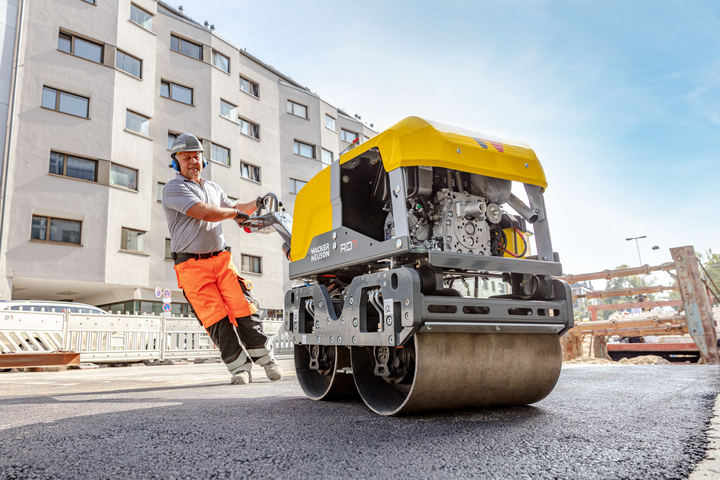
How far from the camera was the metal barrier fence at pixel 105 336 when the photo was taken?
1135cm

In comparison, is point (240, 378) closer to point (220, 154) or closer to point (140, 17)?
point (220, 154)

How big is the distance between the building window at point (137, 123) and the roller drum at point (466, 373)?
807 inches

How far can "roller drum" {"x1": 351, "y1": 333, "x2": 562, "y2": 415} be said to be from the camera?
2.74 m

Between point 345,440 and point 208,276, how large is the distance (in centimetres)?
278

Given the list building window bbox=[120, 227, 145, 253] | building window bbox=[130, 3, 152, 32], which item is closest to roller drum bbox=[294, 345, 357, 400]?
building window bbox=[120, 227, 145, 253]

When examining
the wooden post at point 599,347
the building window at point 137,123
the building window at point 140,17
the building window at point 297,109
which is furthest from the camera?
the building window at point 297,109

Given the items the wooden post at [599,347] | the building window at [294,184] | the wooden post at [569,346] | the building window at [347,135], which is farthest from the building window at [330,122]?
the wooden post at [569,346]

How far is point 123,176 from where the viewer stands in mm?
20125

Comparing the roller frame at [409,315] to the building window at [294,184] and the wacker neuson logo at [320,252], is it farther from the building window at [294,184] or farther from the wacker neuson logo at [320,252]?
the building window at [294,184]

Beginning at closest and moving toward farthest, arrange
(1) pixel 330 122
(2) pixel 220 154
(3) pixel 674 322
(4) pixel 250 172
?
(3) pixel 674 322 < (2) pixel 220 154 < (4) pixel 250 172 < (1) pixel 330 122

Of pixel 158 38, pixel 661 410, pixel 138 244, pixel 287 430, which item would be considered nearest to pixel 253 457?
pixel 287 430

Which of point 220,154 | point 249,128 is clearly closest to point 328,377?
point 220,154

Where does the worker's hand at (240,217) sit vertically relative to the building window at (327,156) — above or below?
below

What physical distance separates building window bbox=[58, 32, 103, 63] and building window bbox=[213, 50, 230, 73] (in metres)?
6.04
